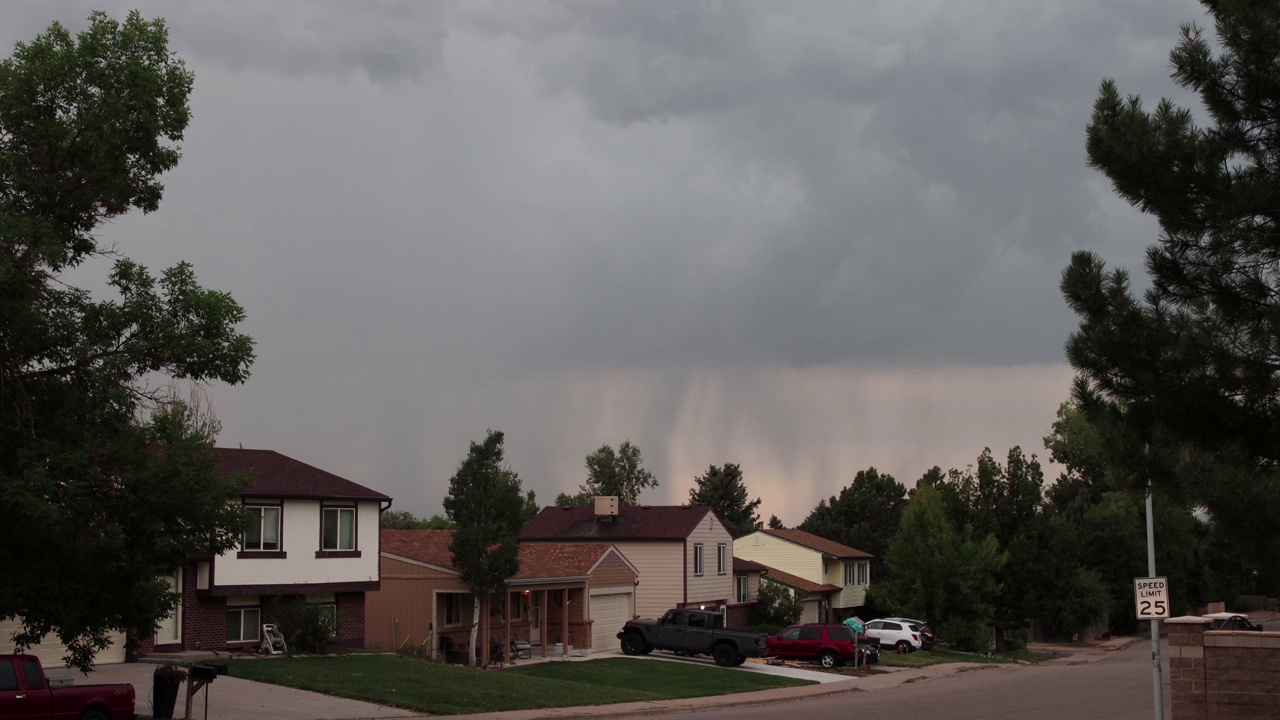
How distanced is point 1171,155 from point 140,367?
13704 millimetres

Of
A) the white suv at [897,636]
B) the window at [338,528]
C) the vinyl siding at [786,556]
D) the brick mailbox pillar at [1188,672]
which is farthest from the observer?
the vinyl siding at [786,556]

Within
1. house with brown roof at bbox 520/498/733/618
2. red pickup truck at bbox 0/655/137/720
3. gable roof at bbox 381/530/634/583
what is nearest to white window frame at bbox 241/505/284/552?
gable roof at bbox 381/530/634/583

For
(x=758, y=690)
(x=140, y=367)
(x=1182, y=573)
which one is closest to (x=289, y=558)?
(x=758, y=690)

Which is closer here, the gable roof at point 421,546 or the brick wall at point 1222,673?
the brick wall at point 1222,673

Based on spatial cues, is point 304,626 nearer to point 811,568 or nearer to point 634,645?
point 634,645

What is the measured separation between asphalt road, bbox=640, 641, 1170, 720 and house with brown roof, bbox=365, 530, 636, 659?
39.5ft

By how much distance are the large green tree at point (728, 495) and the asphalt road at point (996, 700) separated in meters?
53.2

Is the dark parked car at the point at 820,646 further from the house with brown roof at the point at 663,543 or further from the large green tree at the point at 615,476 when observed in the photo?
the large green tree at the point at 615,476

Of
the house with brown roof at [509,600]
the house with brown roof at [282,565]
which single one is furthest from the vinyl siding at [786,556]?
the house with brown roof at [282,565]

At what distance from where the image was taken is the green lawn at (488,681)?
91.7ft

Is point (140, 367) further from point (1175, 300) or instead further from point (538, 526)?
point (538, 526)

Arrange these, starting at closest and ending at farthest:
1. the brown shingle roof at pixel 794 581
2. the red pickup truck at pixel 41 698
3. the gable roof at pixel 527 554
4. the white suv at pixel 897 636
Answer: the red pickup truck at pixel 41 698 → the gable roof at pixel 527 554 → the white suv at pixel 897 636 → the brown shingle roof at pixel 794 581

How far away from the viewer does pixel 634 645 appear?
44656 millimetres

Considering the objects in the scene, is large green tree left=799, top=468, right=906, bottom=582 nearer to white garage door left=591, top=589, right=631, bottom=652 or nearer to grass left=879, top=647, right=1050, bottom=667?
grass left=879, top=647, right=1050, bottom=667
